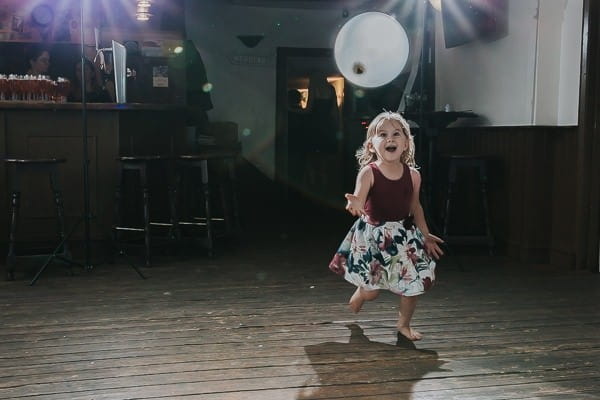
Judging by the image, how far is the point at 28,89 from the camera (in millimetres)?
4285

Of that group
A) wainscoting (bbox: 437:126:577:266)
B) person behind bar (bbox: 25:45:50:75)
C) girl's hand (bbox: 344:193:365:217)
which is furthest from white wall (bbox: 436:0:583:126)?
person behind bar (bbox: 25:45:50:75)

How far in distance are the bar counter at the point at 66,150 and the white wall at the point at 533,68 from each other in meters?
2.35

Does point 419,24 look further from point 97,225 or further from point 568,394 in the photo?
point 568,394

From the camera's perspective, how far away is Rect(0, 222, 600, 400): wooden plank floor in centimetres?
215

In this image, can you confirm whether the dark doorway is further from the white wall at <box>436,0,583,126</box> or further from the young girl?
the young girl

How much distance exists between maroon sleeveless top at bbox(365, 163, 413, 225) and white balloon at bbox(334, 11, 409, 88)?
4.26ft

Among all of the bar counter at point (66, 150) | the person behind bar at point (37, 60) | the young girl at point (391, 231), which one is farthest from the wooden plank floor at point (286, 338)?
the person behind bar at point (37, 60)

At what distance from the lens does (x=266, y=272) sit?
398cm

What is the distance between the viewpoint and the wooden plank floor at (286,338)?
215 centimetres

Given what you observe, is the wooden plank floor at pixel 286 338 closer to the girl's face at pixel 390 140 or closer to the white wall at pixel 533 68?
the girl's face at pixel 390 140

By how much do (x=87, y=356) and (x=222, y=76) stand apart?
259 inches

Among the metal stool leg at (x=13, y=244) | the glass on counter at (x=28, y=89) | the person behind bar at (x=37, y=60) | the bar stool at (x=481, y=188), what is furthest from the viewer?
the person behind bar at (x=37, y=60)

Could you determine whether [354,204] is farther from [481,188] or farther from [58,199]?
[481,188]

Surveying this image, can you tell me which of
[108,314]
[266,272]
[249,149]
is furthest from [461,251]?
[249,149]
